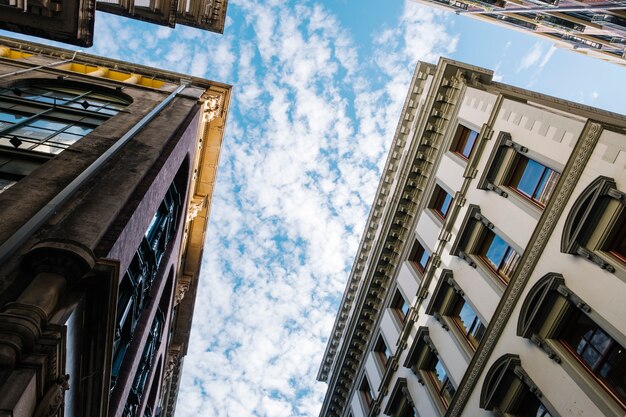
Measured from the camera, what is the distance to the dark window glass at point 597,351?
30.9 feet

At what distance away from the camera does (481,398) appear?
1295 cm

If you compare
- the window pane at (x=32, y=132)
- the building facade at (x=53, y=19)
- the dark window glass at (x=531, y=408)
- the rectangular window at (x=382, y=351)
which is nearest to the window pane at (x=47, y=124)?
the window pane at (x=32, y=132)

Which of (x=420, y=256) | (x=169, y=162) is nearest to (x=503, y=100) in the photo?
(x=420, y=256)

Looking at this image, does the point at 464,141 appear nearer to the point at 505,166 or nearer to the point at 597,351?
the point at 505,166

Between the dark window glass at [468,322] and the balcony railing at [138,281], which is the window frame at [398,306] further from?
the balcony railing at [138,281]

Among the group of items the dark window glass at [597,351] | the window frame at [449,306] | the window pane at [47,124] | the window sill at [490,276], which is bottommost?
the window frame at [449,306]

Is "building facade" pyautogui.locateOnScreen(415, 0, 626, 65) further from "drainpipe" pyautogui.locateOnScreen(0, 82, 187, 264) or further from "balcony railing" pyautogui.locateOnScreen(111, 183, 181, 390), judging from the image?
"balcony railing" pyautogui.locateOnScreen(111, 183, 181, 390)

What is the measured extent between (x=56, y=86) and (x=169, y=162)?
862cm

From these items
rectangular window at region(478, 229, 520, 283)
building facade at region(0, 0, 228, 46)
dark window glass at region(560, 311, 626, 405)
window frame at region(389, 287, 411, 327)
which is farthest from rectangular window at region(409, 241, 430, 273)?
building facade at region(0, 0, 228, 46)

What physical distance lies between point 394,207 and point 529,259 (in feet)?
33.6

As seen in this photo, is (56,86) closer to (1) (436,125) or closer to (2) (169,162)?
(2) (169,162)

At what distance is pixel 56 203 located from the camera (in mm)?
9305

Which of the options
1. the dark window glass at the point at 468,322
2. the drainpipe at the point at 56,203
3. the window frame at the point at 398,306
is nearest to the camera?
the drainpipe at the point at 56,203

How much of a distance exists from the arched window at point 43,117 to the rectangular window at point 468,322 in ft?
50.4
